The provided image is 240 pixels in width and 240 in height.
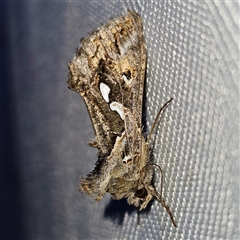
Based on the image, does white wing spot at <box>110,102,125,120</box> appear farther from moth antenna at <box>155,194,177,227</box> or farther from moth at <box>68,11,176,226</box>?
moth antenna at <box>155,194,177,227</box>

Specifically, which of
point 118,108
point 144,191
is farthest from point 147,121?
point 144,191

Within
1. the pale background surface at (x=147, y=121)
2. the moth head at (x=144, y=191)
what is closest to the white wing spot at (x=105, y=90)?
the pale background surface at (x=147, y=121)

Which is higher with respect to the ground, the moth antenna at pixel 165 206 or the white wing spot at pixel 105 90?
the white wing spot at pixel 105 90

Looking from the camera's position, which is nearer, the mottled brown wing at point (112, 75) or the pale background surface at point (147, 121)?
the pale background surface at point (147, 121)

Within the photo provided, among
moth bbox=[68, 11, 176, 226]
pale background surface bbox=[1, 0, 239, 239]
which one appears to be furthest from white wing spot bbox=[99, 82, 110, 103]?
pale background surface bbox=[1, 0, 239, 239]

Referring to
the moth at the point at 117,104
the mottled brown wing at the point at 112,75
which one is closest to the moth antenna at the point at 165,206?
the moth at the point at 117,104

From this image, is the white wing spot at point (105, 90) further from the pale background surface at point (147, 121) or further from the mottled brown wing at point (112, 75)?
the pale background surface at point (147, 121)

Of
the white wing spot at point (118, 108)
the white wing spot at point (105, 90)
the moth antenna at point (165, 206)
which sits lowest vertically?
the moth antenna at point (165, 206)

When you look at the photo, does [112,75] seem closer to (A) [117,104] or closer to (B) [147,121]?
(A) [117,104]

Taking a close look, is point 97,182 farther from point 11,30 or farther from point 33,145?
point 11,30
